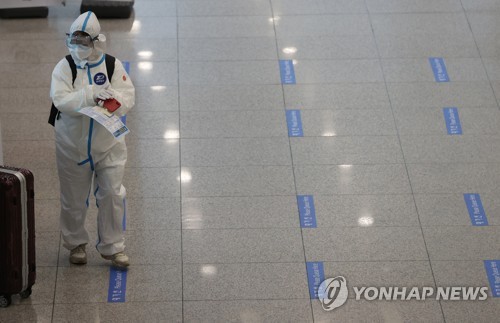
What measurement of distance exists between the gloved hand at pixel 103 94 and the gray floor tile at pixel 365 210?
6.58ft

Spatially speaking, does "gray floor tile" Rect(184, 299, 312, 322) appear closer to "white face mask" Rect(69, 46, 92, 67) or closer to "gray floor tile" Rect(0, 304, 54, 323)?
"gray floor tile" Rect(0, 304, 54, 323)

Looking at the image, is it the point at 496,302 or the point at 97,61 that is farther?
the point at 496,302

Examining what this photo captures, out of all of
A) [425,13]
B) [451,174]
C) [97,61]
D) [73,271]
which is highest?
[425,13]

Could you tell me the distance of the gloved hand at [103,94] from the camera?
18.9ft

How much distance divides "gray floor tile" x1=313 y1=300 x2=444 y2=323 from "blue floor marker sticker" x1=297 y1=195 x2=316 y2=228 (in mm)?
788

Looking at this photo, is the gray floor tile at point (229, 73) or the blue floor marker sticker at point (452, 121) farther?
the gray floor tile at point (229, 73)

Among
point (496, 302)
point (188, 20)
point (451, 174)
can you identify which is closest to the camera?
point (496, 302)

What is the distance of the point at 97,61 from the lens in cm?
584

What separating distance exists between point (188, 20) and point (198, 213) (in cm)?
282

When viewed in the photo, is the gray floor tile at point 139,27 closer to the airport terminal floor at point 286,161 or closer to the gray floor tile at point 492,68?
the airport terminal floor at point 286,161

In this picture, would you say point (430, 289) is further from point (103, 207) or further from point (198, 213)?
point (103, 207)

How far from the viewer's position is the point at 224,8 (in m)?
9.40

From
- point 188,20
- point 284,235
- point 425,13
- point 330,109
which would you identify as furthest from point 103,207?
point 425,13

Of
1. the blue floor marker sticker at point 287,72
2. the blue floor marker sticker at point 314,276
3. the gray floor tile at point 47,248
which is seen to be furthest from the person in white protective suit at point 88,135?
the blue floor marker sticker at point 287,72
